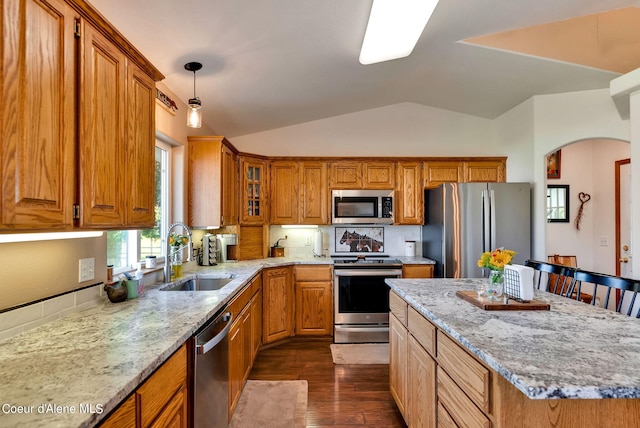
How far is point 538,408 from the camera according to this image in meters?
1.04

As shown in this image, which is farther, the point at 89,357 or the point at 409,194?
the point at 409,194

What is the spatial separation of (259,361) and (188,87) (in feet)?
8.68

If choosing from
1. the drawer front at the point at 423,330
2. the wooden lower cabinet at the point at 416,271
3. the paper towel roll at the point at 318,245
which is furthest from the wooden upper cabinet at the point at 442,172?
the drawer front at the point at 423,330

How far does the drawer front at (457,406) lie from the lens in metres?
1.20

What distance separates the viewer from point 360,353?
134 inches

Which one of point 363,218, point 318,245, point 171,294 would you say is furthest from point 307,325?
point 171,294

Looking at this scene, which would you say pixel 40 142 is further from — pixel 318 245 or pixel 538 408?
pixel 318 245

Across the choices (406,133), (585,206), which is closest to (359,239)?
(406,133)

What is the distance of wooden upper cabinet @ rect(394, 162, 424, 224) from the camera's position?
419cm

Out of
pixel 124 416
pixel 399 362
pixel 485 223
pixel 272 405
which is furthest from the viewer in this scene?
pixel 485 223

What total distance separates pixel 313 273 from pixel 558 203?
371 cm

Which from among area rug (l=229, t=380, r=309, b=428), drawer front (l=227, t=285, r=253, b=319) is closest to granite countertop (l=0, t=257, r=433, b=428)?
drawer front (l=227, t=285, r=253, b=319)

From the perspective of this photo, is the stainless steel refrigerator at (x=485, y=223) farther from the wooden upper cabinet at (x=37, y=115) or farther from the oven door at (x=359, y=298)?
the wooden upper cabinet at (x=37, y=115)

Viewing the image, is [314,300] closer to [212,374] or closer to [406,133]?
[212,374]
